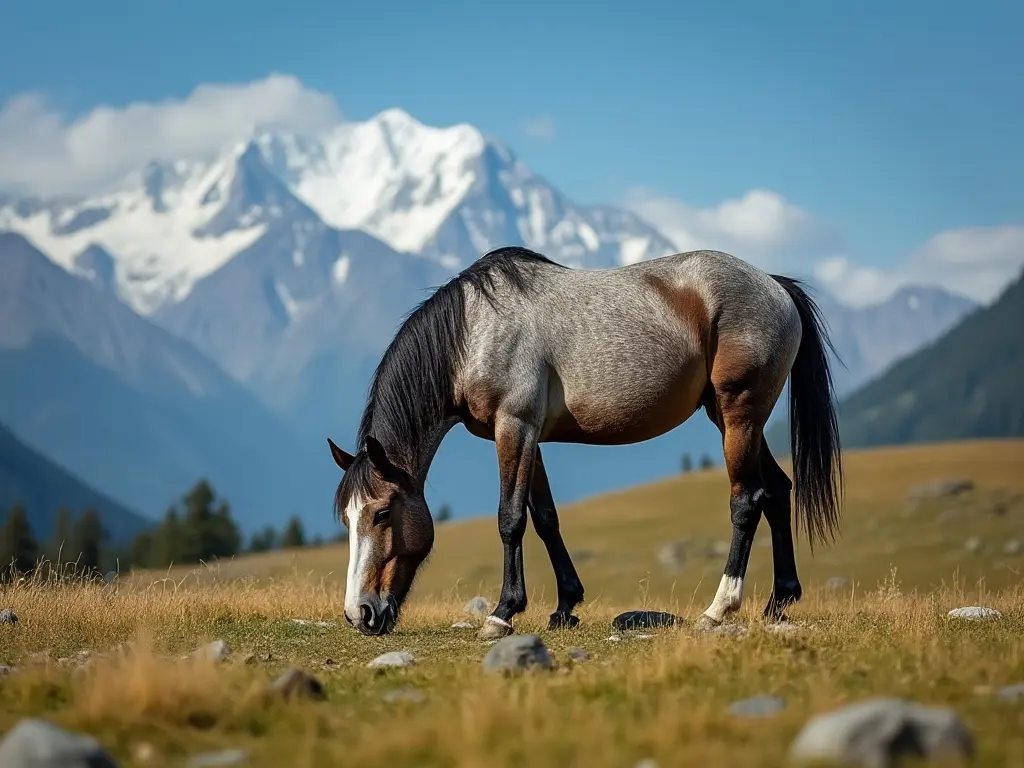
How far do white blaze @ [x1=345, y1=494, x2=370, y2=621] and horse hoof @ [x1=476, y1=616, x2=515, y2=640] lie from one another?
3.72ft

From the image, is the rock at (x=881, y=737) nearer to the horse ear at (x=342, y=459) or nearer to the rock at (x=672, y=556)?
the horse ear at (x=342, y=459)

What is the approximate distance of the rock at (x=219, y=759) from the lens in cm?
538

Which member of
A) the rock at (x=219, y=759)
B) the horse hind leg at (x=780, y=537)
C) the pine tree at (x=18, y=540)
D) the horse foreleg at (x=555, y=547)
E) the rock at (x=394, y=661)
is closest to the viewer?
the rock at (x=219, y=759)

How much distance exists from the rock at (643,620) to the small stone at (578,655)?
7.60 feet

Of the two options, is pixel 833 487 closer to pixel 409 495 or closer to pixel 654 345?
pixel 654 345

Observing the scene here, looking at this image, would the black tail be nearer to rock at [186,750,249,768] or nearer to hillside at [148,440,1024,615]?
rock at [186,750,249,768]

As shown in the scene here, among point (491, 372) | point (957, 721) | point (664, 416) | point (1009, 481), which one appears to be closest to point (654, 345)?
point (664, 416)

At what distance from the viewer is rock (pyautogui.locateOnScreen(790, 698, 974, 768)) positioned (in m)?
4.88

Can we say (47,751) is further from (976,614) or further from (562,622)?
(976,614)

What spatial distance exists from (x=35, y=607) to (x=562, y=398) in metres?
5.59

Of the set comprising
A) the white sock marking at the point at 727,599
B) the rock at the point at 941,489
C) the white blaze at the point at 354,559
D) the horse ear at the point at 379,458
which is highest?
the rock at the point at 941,489

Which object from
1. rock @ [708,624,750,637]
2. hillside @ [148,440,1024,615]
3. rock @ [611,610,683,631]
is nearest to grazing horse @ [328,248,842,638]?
rock @ [611,610,683,631]

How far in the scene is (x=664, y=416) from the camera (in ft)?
37.9

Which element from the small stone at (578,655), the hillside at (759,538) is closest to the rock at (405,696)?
the small stone at (578,655)
